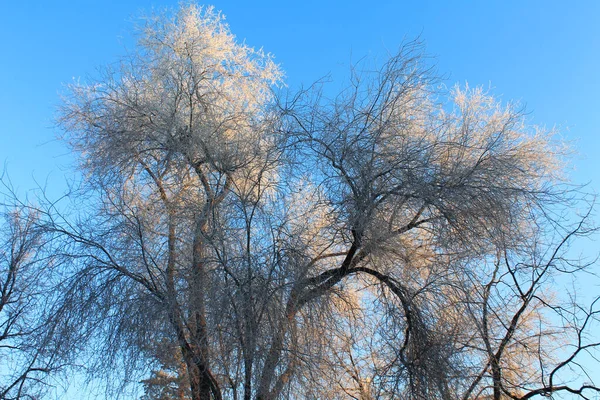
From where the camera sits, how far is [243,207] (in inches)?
293

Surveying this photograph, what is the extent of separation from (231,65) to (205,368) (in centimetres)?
639

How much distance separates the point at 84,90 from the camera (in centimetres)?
1024

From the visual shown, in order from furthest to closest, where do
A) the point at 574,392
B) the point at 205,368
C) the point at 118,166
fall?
the point at 118,166, the point at 574,392, the point at 205,368

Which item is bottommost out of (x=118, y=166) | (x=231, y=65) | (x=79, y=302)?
(x=79, y=302)

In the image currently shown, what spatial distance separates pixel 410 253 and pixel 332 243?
3.73 feet

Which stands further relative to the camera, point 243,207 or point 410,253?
point 410,253

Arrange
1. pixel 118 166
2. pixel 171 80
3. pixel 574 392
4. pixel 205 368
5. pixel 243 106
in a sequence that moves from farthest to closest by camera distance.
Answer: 1. pixel 243 106
2. pixel 171 80
3. pixel 118 166
4. pixel 574 392
5. pixel 205 368

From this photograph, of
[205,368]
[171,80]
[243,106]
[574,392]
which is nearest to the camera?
[205,368]

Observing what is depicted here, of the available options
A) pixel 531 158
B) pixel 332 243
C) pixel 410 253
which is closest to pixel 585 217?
pixel 531 158

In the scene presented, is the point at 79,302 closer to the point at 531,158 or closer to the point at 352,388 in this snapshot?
the point at 352,388

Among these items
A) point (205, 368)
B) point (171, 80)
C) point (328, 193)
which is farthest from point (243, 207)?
point (171, 80)

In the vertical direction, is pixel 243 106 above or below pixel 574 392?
above

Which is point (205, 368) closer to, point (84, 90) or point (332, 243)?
point (332, 243)

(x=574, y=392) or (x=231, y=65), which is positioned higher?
(x=231, y=65)
